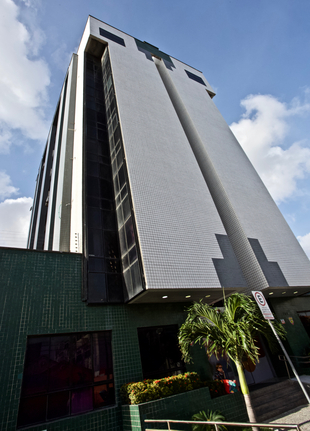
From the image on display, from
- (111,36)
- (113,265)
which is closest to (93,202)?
→ (113,265)

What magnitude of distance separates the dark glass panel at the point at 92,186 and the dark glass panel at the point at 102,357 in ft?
24.7

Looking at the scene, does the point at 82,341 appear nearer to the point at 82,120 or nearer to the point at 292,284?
the point at 292,284

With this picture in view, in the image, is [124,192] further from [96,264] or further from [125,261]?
[96,264]

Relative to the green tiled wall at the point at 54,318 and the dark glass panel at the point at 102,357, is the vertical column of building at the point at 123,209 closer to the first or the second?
the green tiled wall at the point at 54,318

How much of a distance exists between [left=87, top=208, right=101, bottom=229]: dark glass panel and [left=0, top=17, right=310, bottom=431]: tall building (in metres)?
0.06

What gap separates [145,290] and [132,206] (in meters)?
4.29

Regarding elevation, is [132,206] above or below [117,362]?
above

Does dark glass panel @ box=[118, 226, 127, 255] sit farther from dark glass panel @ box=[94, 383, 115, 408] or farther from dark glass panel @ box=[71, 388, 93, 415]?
dark glass panel @ box=[71, 388, 93, 415]

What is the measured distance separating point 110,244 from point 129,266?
198 cm

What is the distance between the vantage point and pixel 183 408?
28.8 feet

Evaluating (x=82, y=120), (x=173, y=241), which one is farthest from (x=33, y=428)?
(x=82, y=120)

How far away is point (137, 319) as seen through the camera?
11.2m

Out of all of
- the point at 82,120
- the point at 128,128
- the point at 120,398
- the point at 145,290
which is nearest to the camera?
the point at 120,398

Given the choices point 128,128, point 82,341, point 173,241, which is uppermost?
point 128,128
